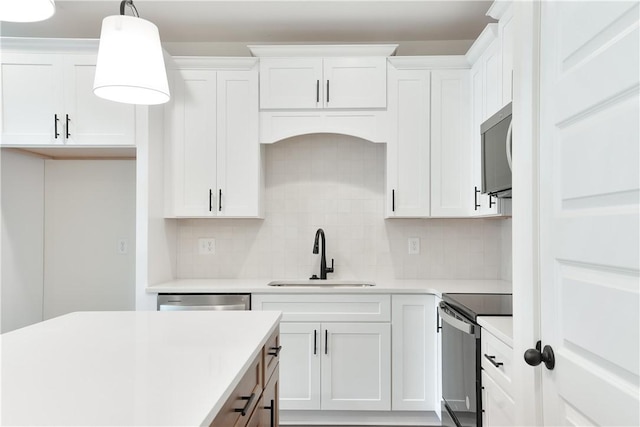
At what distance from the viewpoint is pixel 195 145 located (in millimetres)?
3232

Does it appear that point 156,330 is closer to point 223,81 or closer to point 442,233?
point 223,81

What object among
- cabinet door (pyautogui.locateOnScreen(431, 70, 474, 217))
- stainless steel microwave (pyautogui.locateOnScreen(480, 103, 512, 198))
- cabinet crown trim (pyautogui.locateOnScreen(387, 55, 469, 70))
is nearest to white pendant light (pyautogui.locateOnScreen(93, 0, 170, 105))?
stainless steel microwave (pyautogui.locateOnScreen(480, 103, 512, 198))

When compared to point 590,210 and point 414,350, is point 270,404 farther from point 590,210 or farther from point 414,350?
point 414,350

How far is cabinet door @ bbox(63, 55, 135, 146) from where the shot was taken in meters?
2.96

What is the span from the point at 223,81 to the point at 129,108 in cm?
65

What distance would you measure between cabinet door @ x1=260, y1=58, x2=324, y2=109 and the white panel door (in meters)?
1.99

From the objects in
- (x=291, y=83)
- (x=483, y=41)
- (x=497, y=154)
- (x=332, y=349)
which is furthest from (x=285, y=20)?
(x=332, y=349)

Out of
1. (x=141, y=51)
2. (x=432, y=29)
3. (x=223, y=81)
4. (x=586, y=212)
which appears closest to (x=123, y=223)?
(x=223, y=81)

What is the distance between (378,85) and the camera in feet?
10.5

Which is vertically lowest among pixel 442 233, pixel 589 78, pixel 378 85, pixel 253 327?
pixel 253 327

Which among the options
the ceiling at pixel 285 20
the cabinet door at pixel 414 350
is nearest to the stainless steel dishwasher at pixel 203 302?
the cabinet door at pixel 414 350

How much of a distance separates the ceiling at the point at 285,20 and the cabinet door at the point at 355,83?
0.28 meters

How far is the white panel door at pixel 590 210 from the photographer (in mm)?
952

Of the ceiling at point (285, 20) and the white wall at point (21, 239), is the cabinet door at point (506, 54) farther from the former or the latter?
the white wall at point (21, 239)
